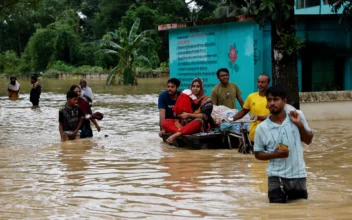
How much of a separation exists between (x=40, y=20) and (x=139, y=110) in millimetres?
68200

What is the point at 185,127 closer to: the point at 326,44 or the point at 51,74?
the point at 326,44

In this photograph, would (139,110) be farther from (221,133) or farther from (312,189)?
(312,189)

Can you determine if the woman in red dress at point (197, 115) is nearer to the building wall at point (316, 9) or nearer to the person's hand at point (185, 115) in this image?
the person's hand at point (185, 115)

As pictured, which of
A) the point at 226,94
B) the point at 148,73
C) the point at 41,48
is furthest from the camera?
the point at 41,48

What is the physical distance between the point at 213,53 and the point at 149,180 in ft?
35.5

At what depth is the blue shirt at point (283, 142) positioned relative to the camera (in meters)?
6.19

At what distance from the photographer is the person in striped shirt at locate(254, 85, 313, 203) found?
6.14 metres

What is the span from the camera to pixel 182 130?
11789 millimetres

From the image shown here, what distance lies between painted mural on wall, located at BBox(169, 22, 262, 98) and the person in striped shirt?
11.3 meters

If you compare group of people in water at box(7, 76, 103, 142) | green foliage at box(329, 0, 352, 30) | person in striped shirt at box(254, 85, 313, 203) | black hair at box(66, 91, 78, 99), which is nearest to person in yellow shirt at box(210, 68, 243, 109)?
group of people in water at box(7, 76, 103, 142)

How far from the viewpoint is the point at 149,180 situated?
8742mm

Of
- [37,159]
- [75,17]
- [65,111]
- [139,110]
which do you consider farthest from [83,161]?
[75,17]

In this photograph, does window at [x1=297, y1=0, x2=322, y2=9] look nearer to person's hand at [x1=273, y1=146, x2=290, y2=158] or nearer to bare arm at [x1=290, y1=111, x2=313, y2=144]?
bare arm at [x1=290, y1=111, x2=313, y2=144]

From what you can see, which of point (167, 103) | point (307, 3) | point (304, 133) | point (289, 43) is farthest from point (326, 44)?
point (304, 133)
